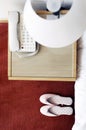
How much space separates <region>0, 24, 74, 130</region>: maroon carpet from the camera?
1.39 meters

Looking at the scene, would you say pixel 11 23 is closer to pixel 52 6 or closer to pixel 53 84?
pixel 52 6

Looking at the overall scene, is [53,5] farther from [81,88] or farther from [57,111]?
[57,111]

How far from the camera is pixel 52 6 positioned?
1.01 metres

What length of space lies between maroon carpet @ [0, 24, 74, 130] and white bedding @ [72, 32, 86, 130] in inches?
7.2

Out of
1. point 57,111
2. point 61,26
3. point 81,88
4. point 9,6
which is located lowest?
point 57,111

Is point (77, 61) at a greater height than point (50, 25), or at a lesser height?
lesser

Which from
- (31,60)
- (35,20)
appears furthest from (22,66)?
(35,20)

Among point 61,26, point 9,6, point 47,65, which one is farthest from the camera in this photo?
point 9,6

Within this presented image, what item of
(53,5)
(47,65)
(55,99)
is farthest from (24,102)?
(53,5)

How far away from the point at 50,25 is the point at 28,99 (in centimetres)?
57

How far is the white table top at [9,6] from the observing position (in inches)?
50.7

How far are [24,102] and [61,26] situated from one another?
1.94 ft

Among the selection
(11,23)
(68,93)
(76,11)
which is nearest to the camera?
(76,11)

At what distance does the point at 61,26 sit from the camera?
0.92 metres
